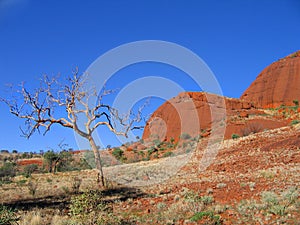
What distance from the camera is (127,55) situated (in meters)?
14.4

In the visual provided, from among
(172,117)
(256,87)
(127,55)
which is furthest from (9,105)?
(256,87)

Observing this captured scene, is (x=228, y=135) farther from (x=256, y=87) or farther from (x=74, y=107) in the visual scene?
(x=256, y=87)

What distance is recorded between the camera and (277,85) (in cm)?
7931

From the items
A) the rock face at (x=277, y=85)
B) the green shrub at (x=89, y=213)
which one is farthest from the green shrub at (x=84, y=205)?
the rock face at (x=277, y=85)

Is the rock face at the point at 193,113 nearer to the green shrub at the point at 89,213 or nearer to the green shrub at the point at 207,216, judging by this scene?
the green shrub at the point at 207,216

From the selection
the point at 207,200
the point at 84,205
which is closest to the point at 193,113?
the point at 207,200

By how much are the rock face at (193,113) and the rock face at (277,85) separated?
34.5 ft

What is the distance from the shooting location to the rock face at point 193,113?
56062mm

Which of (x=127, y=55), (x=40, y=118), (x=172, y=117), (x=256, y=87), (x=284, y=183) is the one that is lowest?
(x=284, y=183)

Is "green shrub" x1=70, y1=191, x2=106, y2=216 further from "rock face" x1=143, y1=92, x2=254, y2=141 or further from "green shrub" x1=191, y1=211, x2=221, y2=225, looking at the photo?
"rock face" x1=143, y1=92, x2=254, y2=141

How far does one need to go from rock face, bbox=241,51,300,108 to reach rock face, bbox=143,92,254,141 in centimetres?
1051

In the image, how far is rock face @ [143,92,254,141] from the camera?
56062 millimetres

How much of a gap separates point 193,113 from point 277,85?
35.3m

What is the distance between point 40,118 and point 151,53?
6.21m
